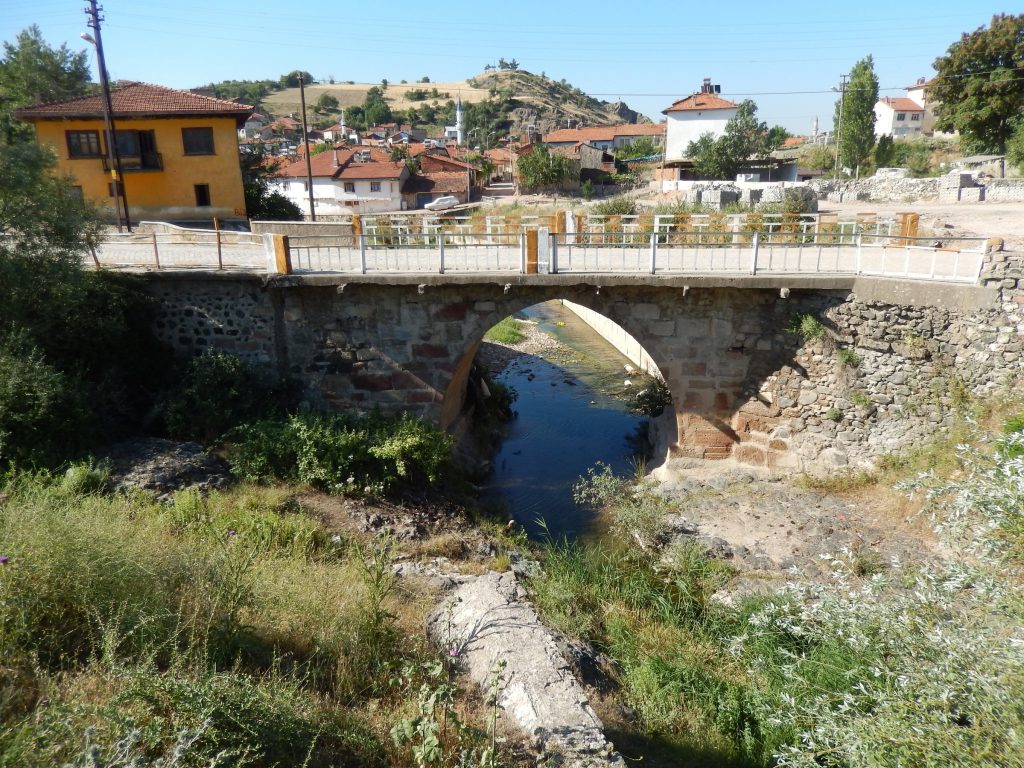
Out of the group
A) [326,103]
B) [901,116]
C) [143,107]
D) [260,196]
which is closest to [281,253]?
[143,107]

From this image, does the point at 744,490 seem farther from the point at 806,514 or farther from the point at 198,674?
the point at 198,674

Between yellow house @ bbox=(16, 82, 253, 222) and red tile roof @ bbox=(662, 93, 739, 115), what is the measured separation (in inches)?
1443

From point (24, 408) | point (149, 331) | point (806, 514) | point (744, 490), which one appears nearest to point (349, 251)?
point (149, 331)

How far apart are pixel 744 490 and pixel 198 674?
11.3 meters

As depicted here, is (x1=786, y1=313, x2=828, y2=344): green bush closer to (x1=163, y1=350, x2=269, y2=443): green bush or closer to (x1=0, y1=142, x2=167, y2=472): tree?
(x1=163, y1=350, x2=269, y2=443): green bush

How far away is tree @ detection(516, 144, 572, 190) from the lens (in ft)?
159

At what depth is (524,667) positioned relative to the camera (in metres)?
6.21

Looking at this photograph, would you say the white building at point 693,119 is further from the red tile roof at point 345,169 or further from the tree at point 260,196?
the tree at point 260,196

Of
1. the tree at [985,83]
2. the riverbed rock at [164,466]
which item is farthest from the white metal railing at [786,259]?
the tree at [985,83]

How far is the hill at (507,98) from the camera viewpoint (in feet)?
379

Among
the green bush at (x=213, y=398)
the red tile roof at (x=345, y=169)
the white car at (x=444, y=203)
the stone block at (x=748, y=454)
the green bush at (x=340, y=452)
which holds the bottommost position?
the stone block at (x=748, y=454)

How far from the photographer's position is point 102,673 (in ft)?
15.0

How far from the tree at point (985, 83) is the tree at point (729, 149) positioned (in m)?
11.2

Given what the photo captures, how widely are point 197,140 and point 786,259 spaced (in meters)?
21.8
